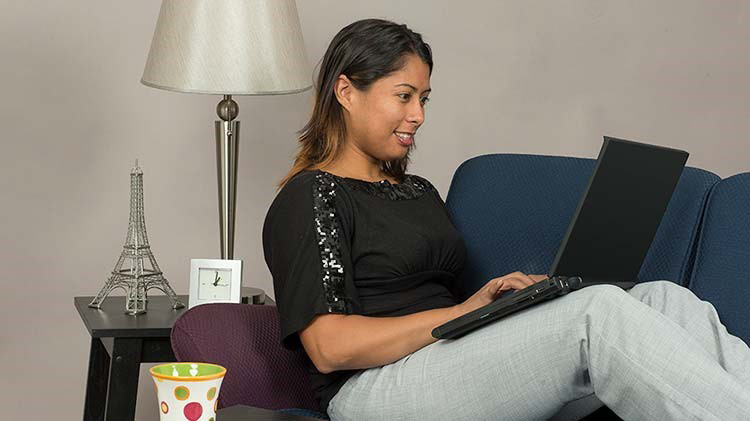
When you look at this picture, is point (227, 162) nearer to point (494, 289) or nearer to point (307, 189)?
point (307, 189)

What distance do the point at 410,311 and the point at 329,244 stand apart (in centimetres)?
23

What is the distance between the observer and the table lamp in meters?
2.33

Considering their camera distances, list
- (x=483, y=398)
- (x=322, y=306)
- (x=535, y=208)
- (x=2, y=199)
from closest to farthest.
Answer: (x=483, y=398) < (x=322, y=306) < (x=535, y=208) < (x=2, y=199)

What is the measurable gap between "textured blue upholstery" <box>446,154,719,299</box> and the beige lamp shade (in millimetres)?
503

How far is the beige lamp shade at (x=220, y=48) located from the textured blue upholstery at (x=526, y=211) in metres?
0.50

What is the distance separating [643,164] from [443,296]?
51 cm

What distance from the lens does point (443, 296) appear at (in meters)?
2.03

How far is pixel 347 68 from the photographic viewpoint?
1995mm

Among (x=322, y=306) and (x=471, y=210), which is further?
(x=471, y=210)

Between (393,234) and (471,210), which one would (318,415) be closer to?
(393,234)

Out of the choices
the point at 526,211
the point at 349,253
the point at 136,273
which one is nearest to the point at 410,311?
the point at 349,253

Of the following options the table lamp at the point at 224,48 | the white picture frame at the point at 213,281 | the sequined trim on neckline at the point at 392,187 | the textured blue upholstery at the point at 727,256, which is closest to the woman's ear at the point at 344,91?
the sequined trim on neckline at the point at 392,187

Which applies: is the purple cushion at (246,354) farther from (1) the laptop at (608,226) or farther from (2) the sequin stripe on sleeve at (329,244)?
(1) the laptop at (608,226)

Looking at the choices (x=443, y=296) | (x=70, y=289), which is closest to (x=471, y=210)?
(x=443, y=296)
